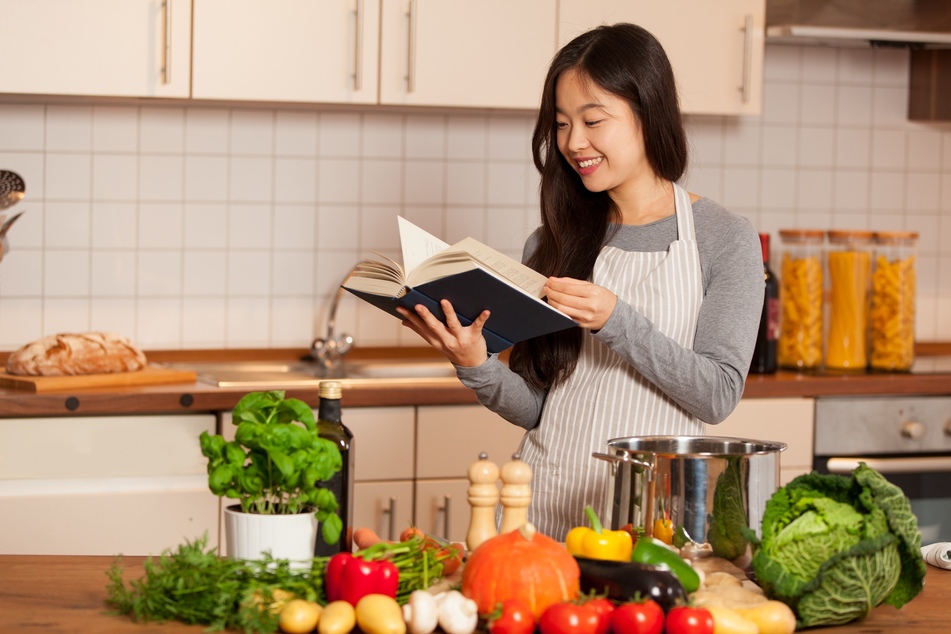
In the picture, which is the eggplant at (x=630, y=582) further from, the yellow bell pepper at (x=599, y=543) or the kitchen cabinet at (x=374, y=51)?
the kitchen cabinet at (x=374, y=51)

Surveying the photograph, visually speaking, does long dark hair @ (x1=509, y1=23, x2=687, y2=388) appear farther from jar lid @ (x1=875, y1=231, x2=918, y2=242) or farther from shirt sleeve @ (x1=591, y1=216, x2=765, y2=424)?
jar lid @ (x1=875, y1=231, x2=918, y2=242)

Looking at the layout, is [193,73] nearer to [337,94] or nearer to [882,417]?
[337,94]

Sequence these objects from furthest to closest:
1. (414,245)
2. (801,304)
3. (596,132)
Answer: (801,304)
(596,132)
(414,245)

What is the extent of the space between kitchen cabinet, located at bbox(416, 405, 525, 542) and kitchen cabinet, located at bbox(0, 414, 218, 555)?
463mm

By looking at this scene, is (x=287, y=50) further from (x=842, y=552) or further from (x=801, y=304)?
(x=842, y=552)

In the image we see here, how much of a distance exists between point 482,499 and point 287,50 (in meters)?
1.72

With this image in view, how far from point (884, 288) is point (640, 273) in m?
1.48

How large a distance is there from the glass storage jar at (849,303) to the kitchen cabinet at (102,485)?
5.35ft

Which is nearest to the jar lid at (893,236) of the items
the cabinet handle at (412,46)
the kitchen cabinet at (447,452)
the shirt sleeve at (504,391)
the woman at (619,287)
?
the kitchen cabinet at (447,452)

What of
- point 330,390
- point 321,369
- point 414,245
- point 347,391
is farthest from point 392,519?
point 330,390

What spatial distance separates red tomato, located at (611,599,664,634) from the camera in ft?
3.54

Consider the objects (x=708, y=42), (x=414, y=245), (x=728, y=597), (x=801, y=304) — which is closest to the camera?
(x=728, y=597)

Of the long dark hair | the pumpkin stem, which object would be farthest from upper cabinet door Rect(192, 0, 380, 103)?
the pumpkin stem

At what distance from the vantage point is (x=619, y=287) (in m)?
1.83
